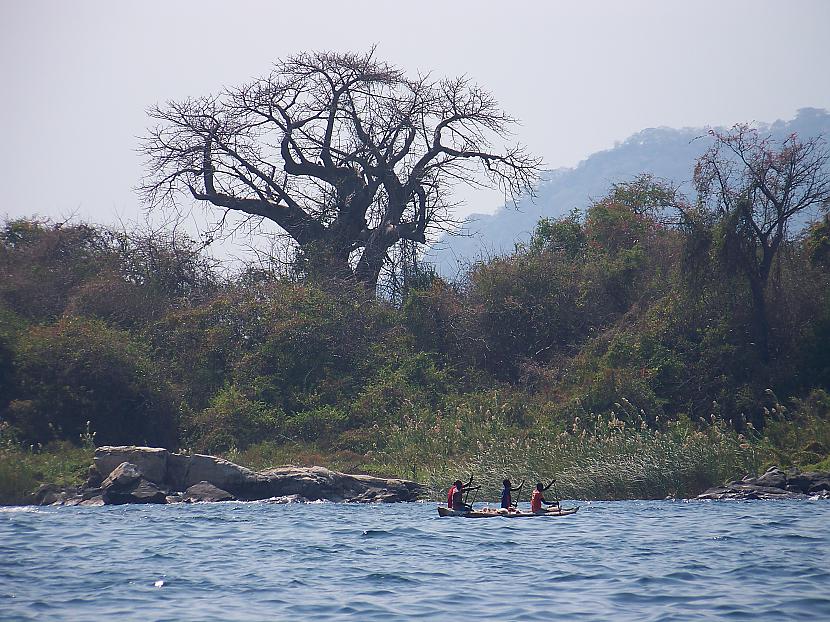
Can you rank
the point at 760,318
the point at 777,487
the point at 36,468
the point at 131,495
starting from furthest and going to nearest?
the point at 760,318 < the point at 36,468 < the point at 131,495 < the point at 777,487

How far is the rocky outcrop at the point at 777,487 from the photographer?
2461 cm

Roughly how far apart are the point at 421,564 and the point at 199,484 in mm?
12219

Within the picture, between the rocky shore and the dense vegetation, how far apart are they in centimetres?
129

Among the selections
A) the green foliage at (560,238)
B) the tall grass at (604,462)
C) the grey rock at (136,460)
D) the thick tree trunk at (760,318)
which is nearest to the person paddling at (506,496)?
the tall grass at (604,462)

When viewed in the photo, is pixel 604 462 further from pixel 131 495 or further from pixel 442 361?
pixel 442 361

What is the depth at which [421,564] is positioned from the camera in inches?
667

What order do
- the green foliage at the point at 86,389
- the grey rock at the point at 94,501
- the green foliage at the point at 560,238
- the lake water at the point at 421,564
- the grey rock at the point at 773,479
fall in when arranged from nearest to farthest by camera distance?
1. the lake water at the point at 421,564
2. the grey rock at the point at 773,479
3. the grey rock at the point at 94,501
4. the green foliage at the point at 86,389
5. the green foliage at the point at 560,238

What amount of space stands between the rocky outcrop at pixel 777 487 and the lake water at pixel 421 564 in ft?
3.03

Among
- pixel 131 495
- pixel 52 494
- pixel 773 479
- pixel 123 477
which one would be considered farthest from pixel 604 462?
pixel 52 494

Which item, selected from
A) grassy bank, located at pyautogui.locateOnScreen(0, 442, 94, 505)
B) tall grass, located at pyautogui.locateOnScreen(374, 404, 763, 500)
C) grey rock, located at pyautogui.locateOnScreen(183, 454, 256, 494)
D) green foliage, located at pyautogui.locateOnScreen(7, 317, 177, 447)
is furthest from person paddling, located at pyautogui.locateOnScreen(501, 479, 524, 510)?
green foliage, located at pyautogui.locateOnScreen(7, 317, 177, 447)

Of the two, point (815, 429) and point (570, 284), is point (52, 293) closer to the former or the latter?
point (570, 284)

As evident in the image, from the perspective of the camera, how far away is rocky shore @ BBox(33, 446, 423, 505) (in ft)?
88.8

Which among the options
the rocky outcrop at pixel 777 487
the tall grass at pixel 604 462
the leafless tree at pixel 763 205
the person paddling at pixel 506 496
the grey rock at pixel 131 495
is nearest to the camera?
the person paddling at pixel 506 496

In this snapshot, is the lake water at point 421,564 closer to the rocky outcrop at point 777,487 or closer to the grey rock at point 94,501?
the rocky outcrop at point 777,487
